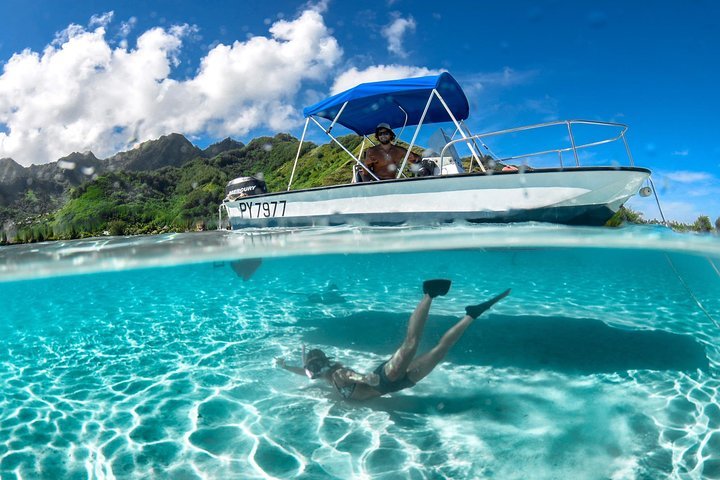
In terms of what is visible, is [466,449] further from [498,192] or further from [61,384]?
[61,384]

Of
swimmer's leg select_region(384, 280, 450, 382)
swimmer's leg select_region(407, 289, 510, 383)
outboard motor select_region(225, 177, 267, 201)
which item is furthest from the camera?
outboard motor select_region(225, 177, 267, 201)

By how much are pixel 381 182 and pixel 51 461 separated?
257 inches

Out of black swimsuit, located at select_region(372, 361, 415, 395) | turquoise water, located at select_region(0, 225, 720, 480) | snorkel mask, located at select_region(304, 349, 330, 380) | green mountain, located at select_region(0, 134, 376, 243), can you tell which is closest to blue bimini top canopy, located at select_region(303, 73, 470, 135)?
turquoise water, located at select_region(0, 225, 720, 480)

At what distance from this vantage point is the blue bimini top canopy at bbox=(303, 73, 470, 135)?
925cm

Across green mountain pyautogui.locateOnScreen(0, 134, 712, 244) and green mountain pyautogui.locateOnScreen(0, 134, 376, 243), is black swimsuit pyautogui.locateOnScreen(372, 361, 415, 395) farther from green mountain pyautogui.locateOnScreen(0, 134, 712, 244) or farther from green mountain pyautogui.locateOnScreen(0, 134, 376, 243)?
green mountain pyautogui.locateOnScreen(0, 134, 376, 243)

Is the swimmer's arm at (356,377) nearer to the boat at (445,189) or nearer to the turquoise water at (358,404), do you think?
the turquoise water at (358,404)

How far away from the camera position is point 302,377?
653cm

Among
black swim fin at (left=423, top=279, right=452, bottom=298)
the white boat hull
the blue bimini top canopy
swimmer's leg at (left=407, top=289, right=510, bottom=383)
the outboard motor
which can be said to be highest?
the blue bimini top canopy

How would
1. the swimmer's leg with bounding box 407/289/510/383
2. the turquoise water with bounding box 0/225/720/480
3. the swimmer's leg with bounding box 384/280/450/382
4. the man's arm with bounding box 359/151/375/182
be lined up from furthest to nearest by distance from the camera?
1. the man's arm with bounding box 359/151/375/182
2. the swimmer's leg with bounding box 407/289/510/383
3. the swimmer's leg with bounding box 384/280/450/382
4. the turquoise water with bounding box 0/225/720/480

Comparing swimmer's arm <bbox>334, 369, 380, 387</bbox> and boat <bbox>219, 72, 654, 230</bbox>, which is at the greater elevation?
boat <bbox>219, 72, 654, 230</bbox>

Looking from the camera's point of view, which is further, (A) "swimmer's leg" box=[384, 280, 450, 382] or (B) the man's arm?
(B) the man's arm

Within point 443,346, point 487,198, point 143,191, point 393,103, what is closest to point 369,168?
point 393,103

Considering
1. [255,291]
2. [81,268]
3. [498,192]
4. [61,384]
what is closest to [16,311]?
[81,268]

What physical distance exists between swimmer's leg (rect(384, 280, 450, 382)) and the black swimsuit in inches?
1.8
